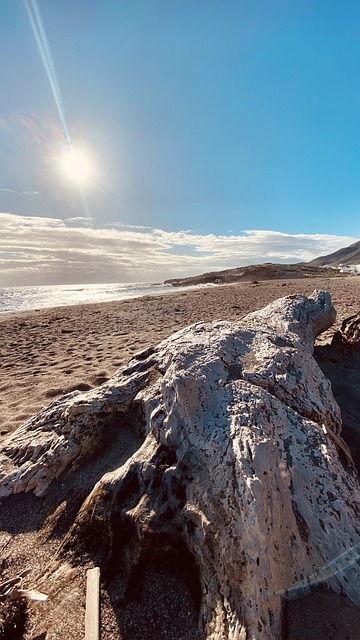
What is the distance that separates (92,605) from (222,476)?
0.84 meters

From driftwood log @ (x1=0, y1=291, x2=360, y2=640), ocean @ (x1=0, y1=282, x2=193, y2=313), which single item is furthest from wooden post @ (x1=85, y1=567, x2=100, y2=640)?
ocean @ (x1=0, y1=282, x2=193, y2=313)

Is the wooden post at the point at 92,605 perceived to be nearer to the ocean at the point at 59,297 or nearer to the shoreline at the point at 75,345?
the shoreline at the point at 75,345

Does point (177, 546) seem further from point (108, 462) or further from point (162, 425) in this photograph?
point (108, 462)

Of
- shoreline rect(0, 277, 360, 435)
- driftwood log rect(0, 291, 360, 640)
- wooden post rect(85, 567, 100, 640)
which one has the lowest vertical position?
shoreline rect(0, 277, 360, 435)

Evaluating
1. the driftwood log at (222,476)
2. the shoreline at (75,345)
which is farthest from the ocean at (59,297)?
the driftwood log at (222,476)

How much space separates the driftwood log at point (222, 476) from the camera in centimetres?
137

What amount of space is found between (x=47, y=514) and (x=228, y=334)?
6.14ft

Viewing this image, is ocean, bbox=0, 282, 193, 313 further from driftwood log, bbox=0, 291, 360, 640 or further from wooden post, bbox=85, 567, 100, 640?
wooden post, bbox=85, 567, 100, 640

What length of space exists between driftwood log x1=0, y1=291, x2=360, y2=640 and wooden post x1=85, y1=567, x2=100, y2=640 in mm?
93

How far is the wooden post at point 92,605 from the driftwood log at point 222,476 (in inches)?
3.7

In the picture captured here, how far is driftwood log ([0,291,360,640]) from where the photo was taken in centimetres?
137

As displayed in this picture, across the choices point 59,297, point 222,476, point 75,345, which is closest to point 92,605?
point 222,476

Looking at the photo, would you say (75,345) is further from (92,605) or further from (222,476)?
(222,476)

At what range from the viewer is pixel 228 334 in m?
2.79
